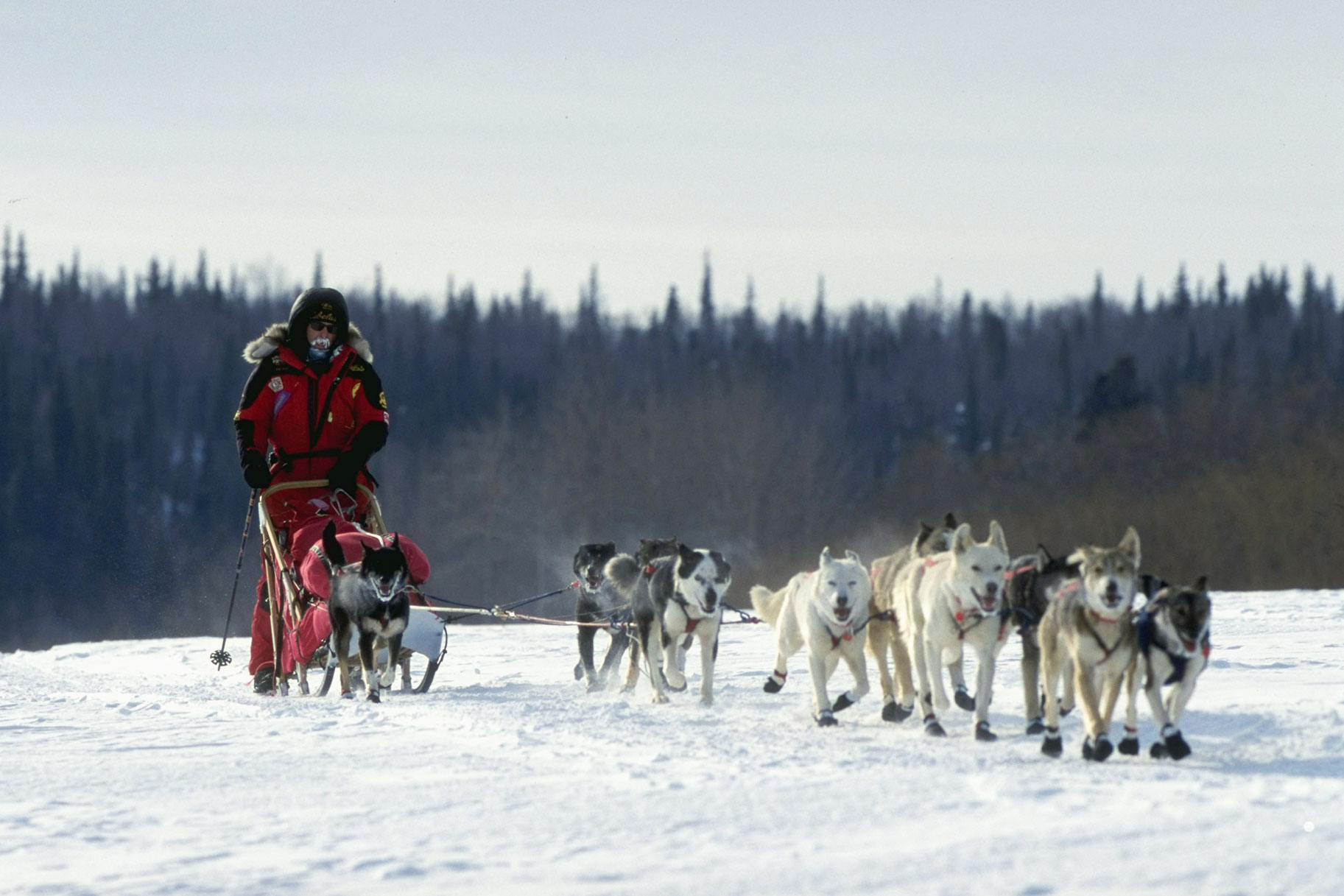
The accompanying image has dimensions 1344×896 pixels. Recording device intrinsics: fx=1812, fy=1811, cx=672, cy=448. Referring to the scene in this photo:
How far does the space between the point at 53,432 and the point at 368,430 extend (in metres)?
66.9

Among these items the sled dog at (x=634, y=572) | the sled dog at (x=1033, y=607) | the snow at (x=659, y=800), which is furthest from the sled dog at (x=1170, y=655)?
the sled dog at (x=634, y=572)

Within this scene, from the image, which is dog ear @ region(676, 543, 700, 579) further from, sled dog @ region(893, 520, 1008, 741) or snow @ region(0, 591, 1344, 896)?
sled dog @ region(893, 520, 1008, 741)

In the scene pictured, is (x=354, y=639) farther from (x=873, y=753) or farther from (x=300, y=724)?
(x=873, y=753)

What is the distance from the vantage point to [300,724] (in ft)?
22.6

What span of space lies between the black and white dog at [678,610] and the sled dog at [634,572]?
0.08 meters

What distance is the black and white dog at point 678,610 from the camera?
7457mm

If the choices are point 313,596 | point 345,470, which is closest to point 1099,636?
point 313,596

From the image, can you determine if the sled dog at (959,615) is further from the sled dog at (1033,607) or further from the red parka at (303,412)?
the red parka at (303,412)

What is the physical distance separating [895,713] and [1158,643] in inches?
58.9

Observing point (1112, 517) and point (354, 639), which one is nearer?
point (354, 639)

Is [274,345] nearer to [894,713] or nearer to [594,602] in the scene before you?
[594,602]

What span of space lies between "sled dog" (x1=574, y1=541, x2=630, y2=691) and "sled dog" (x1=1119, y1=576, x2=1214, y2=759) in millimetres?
3688

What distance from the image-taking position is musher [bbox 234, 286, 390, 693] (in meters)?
8.82

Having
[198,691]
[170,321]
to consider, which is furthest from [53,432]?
[198,691]
